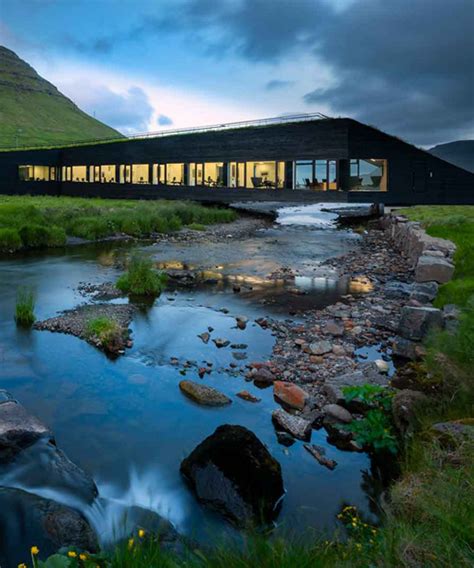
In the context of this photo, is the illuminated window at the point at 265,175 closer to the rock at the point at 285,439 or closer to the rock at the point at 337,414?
the rock at the point at 337,414

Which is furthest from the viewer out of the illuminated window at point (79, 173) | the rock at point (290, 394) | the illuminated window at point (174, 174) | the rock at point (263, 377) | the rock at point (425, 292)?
the illuminated window at point (79, 173)

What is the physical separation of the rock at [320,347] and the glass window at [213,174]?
29316 mm

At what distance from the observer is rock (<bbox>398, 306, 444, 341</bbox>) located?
26.9 ft

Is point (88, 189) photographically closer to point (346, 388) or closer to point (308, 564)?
point (346, 388)

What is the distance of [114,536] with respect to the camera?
168 inches

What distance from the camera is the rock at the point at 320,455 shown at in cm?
530

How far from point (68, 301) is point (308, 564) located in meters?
10.6

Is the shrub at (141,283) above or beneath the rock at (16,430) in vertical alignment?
above

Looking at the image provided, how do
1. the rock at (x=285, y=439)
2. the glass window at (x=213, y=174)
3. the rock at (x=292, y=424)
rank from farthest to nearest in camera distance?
the glass window at (x=213, y=174), the rock at (x=292, y=424), the rock at (x=285, y=439)

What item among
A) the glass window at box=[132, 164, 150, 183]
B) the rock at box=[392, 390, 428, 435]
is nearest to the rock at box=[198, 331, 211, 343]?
the rock at box=[392, 390, 428, 435]

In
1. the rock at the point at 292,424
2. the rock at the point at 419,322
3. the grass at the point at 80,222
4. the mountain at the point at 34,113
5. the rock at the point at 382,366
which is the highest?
the mountain at the point at 34,113

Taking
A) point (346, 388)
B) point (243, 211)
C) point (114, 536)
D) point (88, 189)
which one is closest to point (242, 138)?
point (243, 211)

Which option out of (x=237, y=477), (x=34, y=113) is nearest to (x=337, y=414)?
(x=237, y=477)

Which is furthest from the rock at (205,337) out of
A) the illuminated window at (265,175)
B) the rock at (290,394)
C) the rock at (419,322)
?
the illuminated window at (265,175)
